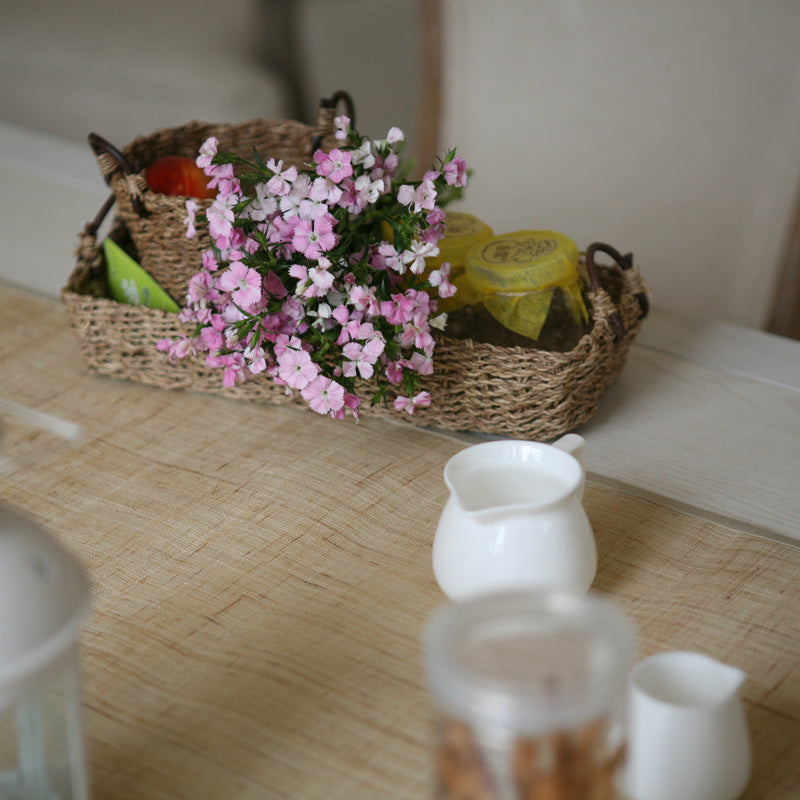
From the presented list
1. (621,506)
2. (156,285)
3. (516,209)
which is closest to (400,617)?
(621,506)

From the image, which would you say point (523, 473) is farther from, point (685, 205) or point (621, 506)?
point (685, 205)

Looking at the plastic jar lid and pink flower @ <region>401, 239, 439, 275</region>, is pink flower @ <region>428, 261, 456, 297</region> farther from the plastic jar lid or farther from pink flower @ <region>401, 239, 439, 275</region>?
the plastic jar lid

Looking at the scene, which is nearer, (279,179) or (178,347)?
(279,179)

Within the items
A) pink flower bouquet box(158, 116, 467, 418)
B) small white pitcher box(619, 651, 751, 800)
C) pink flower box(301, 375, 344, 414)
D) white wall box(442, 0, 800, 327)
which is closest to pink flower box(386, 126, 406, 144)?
pink flower bouquet box(158, 116, 467, 418)

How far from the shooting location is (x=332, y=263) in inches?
34.9

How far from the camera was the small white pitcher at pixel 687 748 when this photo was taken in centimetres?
56

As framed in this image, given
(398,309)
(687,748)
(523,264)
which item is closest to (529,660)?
(687,748)

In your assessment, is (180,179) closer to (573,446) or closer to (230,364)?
(230,364)

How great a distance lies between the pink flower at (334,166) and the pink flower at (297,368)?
0.16m

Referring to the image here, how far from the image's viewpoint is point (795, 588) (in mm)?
798

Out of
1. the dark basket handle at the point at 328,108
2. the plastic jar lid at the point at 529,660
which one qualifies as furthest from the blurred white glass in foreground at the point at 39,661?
the dark basket handle at the point at 328,108

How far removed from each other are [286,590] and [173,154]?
0.65m

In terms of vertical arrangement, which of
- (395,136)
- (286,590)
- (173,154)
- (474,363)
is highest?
(395,136)

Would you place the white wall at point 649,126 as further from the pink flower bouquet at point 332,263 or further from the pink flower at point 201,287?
the pink flower at point 201,287
